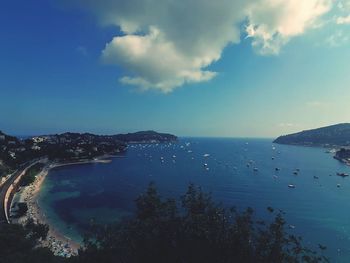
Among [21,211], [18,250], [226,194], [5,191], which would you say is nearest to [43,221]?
[21,211]

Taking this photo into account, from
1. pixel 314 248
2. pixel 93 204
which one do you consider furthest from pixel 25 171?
pixel 314 248

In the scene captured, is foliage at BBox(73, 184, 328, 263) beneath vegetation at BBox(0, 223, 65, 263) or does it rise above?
above

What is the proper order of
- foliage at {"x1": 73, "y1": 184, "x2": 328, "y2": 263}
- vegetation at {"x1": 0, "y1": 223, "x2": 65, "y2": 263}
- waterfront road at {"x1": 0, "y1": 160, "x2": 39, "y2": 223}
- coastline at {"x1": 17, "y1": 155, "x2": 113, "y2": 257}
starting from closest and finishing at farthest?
1. foliage at {"x1": 73, "y1": 184, "x2": 328, "y2": 263}
2. vegetation at {"x1": 0, "y1": 223, "x2": 65, "y2": 263}
3. coastline at {"x1": 17, "y1": 155, "x2": 113, "y2": 257}
4. waterfront road at {"x1": 0, "y1": 160, "x2": 39, "y2": 223}

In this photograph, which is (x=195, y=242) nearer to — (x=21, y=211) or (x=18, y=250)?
(x=18, y=250)

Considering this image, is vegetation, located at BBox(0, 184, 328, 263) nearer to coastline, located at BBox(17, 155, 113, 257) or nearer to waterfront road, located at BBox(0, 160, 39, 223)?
coastline, located at BBox(17, 155, 113, 257)

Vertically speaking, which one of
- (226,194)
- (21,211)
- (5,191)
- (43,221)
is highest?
(5,191)

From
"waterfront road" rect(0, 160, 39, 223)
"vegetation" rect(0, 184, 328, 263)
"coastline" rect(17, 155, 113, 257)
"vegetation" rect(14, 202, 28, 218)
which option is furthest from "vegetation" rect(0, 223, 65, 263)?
"vegetation" rect(14, 202, 28, 218)

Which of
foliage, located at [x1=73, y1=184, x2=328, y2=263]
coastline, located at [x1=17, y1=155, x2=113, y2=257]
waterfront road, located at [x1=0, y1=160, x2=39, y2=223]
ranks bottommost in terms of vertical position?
coastline, located at [x1=17, y1=155, x2=113, y2=257]

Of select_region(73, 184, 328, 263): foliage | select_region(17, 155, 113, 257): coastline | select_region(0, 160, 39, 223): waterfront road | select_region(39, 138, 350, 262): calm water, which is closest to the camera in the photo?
select_region(73, 184, 328, 263): foliage

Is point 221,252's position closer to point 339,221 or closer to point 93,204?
point 339,221

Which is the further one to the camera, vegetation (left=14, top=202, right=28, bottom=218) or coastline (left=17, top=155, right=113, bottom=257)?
vegetation (left=14, top=202, right=28, bottom=218)

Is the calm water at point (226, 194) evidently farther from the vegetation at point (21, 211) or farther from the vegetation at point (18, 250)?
the vegetation at point (18, 250)
